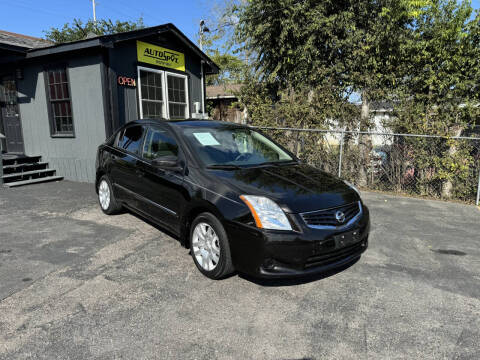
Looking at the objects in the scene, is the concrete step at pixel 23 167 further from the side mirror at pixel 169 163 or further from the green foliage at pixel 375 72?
the side mirror at pixel 169 163

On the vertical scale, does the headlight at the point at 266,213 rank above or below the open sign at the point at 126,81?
below

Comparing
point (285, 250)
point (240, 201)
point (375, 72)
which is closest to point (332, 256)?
point (285, 250)

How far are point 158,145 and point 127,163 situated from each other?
2.52 feet

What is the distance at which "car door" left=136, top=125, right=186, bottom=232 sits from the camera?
3.73 m

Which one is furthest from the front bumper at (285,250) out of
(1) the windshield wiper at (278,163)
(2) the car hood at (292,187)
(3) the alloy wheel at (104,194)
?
(3) the alloy wheel at (104,194)

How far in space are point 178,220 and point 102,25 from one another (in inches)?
1329

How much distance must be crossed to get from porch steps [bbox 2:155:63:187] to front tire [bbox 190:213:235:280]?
6.76 meters

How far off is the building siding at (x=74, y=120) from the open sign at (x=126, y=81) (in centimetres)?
53

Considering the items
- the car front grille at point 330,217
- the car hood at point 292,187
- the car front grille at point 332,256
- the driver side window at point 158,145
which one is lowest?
the car front grille at point 332,256

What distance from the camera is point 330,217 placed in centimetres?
306

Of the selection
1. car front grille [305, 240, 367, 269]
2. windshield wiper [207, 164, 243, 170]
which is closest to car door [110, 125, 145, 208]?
windshield wiper [207, 164, 243, 170]

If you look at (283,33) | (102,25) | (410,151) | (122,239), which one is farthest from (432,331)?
(102,25)

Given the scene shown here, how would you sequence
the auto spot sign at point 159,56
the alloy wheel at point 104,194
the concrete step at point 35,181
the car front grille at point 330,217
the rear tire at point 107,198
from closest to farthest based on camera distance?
the car front grille at point 330,217, the rear tire at point 107,198, the alloy wheel at point 104,194, the concrete step at point 35,181, the auto spot sign at point 159,56

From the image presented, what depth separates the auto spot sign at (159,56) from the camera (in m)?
8.93
